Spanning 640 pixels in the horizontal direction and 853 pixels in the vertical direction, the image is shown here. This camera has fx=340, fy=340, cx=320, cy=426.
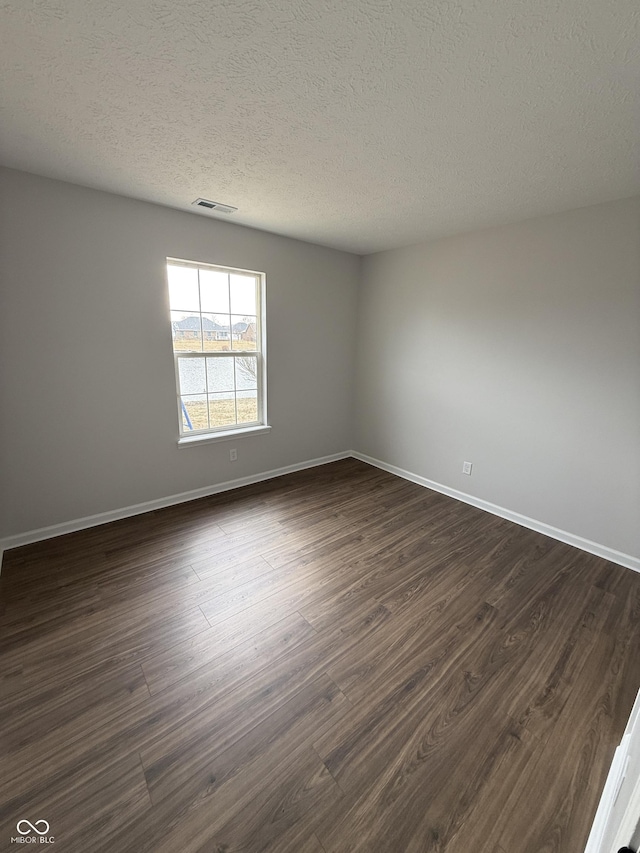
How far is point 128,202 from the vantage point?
251 cm

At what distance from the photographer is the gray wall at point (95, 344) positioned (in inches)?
88.1

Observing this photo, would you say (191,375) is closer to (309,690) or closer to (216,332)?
(216,332)

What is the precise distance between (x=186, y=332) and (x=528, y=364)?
2931 mm

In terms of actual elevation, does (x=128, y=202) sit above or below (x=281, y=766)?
above

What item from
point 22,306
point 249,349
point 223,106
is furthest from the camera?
point 249,349

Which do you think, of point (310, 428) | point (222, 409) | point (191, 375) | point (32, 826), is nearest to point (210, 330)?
point (191, 375)

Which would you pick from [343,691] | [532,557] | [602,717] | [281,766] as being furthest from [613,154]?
[281,766]

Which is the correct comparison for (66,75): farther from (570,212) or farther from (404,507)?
(404,507)

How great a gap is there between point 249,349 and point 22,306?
173cm

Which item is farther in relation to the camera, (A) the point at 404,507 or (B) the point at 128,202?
(A) the point at 404,507

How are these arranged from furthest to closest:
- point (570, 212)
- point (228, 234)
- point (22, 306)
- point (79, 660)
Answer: point (228, 234) < point (570, 212) < point (22, 306) < point (79, 660)

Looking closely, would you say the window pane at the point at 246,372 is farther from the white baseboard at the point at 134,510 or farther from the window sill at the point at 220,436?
the white baseboard at the point at 134,510

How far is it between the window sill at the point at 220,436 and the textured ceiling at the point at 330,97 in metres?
1.94

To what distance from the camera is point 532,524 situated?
114 inches
